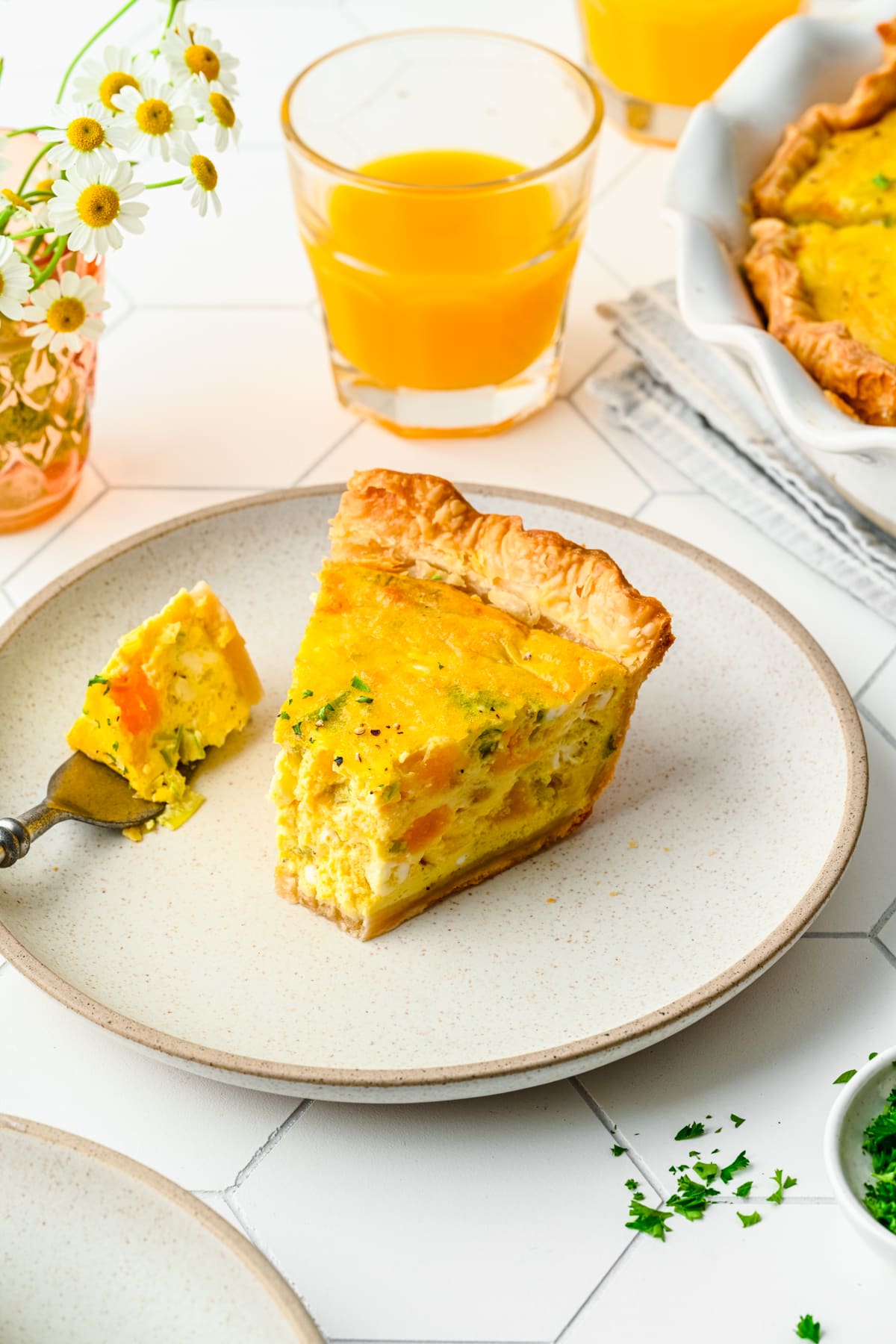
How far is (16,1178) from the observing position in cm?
171

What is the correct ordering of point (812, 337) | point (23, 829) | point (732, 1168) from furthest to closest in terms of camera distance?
point (812, 337) < point (23, 829) < point (732, 1168)

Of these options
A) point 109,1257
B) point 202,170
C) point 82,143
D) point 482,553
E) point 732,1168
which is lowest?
point 732,1168

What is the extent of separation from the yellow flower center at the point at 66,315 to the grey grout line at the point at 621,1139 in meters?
1.36

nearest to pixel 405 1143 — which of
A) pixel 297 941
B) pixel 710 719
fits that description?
pixel 297 941

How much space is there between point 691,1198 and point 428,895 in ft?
1.83

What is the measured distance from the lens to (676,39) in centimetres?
349

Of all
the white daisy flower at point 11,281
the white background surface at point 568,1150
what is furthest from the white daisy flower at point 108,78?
the white background surface at point 568,1150

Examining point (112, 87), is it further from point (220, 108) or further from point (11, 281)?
point (11, 281)

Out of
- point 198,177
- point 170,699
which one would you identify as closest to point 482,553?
point 170,699

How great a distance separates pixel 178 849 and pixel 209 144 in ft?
7.36

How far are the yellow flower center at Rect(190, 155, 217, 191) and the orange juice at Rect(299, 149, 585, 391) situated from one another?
1.49ft

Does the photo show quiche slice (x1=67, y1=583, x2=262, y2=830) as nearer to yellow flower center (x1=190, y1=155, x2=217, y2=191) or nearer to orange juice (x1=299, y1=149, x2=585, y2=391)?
yellow flower center (x1=190, y1=155, x2=217, y2=191)

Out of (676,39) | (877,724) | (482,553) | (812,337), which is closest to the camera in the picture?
(482,553)

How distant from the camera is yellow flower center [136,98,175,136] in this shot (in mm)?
2236
